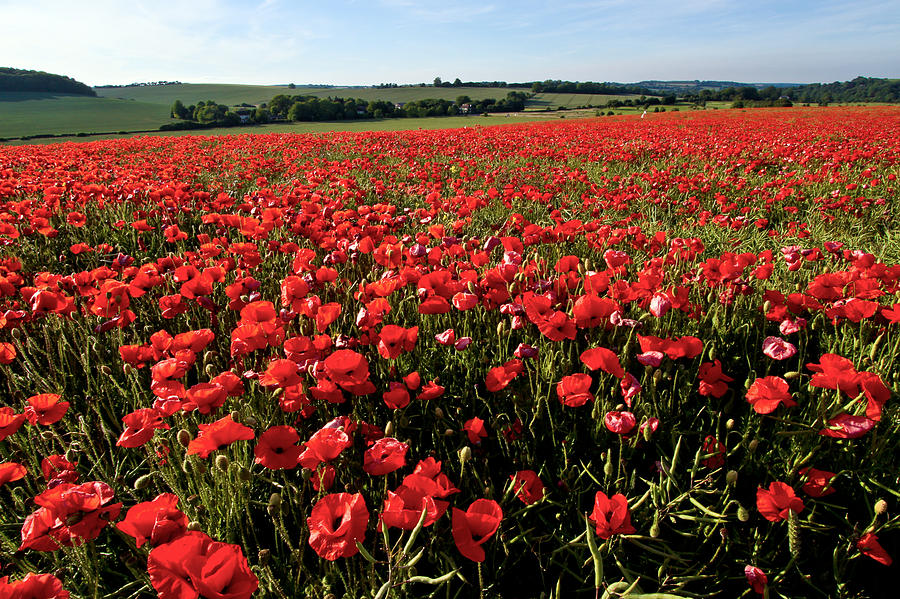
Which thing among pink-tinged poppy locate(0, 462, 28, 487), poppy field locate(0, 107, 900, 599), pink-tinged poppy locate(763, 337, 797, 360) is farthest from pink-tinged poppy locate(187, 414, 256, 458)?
pink-tinged poppy locate(763, 337, 797, 360)

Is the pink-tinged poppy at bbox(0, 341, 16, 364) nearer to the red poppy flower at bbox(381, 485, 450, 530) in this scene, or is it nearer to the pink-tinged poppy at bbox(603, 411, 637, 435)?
the red poppy flower at bbox(381, 485, 450, 530)

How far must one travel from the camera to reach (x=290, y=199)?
13.5ft

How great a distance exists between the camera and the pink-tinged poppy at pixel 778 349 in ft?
5.41

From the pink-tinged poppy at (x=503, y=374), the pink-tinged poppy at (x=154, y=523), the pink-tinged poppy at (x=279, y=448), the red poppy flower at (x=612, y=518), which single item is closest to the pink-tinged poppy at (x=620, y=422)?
the red poppy flower at (x=612, y=518)

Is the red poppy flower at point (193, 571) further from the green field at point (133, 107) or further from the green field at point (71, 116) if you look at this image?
the green field at point (71, 116)

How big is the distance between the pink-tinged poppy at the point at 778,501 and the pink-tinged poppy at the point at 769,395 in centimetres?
22

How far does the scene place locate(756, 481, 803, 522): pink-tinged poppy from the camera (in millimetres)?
1202

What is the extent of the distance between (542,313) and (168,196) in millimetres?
4427

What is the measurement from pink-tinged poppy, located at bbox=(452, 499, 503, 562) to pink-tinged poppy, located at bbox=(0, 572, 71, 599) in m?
0.73

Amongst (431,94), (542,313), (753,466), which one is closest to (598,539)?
(753,466)

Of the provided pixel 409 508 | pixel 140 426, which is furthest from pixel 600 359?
pixel 140 426

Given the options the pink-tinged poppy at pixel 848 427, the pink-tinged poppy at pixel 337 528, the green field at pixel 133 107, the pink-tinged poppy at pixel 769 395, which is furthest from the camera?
the green field at pixel 133 107

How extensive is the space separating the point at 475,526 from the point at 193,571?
1.86 feet

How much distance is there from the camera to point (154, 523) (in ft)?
3.32
